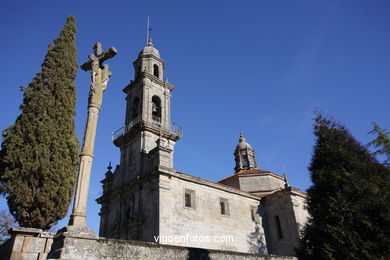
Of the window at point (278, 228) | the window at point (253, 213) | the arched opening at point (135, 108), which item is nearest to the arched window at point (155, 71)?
the arched opening at point (135, 108)

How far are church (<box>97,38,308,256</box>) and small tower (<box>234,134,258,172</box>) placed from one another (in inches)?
402

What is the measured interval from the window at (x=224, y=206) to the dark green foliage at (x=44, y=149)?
481 inches

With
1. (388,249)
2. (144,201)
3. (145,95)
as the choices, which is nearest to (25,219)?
(144,201)

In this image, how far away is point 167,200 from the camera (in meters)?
19.0

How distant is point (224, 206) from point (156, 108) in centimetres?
1029

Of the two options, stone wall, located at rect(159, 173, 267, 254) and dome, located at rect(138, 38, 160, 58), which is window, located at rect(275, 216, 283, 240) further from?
dome, located at rect(138, 38, 160, 58)

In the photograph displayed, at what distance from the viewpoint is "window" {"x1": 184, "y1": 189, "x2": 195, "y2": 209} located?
20391 mm

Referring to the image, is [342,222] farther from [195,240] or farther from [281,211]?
[281,211]

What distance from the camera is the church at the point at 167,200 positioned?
63.2ft

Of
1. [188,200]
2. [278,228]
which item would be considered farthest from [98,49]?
[278,228]

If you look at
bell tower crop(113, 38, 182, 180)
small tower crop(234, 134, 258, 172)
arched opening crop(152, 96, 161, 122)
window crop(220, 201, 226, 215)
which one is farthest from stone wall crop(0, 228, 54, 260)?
small tower crop(234, 134, 258, 172)

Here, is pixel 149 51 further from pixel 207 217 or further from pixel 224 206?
pixel 207 217

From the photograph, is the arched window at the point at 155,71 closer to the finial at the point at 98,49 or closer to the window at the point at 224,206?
the window at the point at 224,206

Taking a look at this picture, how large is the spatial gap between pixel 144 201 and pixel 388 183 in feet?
Answer: 48.0
